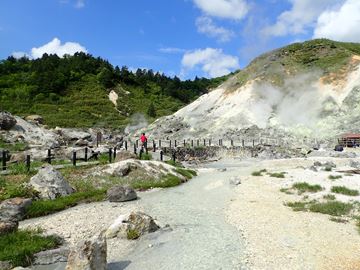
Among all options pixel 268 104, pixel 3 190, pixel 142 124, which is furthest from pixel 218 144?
pixel 3 190

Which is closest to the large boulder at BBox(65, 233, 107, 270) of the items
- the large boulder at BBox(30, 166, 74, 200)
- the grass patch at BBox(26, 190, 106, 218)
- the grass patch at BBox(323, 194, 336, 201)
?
the grass patch at BBox(26, 190, 106, 218)

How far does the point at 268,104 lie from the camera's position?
82188mm

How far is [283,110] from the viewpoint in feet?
262

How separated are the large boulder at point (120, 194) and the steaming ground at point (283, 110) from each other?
48496mm

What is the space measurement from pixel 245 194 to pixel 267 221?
26.3 feet

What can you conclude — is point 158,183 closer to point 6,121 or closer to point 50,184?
point 50,184

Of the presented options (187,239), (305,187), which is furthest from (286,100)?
(187,239)

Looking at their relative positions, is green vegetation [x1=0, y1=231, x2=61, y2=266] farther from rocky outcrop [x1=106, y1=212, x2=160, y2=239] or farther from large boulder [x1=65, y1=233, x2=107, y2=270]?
large boulder [x1=65, y1=233, x2=107, y2=270]

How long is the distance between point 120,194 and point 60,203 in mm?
3526

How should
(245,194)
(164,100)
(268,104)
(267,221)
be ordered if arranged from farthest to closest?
(164,100) < (268,104) < (245,194) < (267,221)

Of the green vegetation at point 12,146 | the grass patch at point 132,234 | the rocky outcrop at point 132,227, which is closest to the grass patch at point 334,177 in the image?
the rocky outcrop at point 132,227

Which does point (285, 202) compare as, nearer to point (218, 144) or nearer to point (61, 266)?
point (61, 266)

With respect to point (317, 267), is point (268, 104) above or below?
above

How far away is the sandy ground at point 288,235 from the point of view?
1374 centimetres
